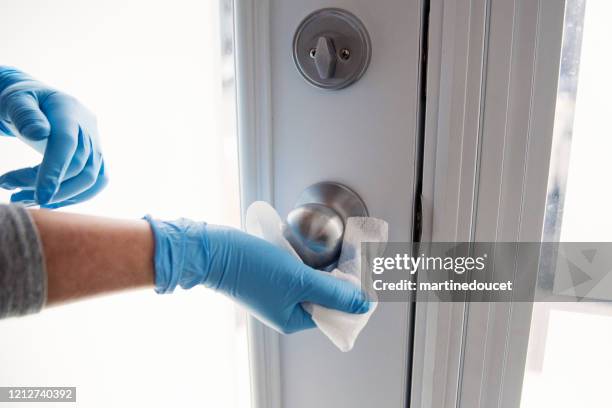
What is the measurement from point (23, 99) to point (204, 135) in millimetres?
269

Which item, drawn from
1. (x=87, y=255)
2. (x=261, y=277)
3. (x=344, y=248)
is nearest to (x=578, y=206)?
(x=344, y=248)

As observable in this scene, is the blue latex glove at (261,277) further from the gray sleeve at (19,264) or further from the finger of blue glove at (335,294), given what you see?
the gray sleeve at (19,264)

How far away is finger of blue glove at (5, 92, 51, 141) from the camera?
0.50 m

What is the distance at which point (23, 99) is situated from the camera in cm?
52

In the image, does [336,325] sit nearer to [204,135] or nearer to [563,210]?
[563,210]

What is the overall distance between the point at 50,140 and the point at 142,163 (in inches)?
8.9

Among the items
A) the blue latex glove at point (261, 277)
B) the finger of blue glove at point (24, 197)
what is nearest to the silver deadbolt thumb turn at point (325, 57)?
the blue latex glove at point (261, 277)

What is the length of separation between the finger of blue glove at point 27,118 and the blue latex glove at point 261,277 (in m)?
0.22

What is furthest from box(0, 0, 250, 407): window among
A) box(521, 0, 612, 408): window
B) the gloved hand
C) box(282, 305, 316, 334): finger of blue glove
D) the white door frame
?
box(521, 0, 612, 408): window

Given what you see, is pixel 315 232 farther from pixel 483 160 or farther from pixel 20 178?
pixel 20 178

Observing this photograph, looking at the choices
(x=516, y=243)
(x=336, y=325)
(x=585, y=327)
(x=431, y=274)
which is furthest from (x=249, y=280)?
(x=585, y=327)

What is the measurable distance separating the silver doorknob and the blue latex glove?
0.06 feet

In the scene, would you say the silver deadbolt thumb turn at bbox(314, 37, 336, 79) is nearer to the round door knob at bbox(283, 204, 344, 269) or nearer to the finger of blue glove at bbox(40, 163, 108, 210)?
the round door knob at bbox(283, 204, 344, 269)

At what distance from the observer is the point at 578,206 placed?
19.4 inches
